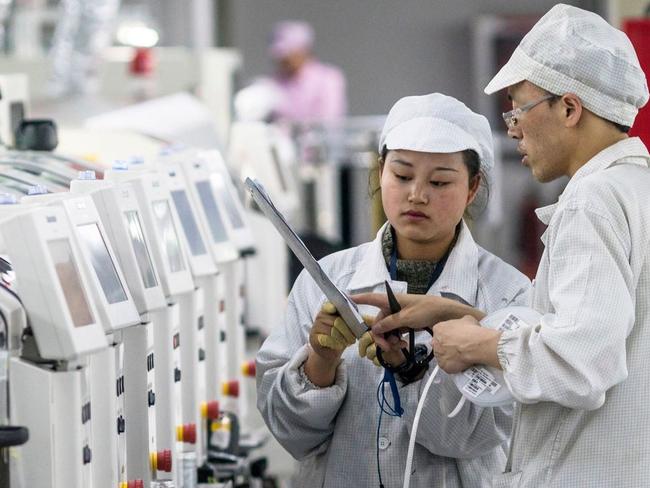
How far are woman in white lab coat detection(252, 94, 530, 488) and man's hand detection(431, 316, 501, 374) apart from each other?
207 millimetres

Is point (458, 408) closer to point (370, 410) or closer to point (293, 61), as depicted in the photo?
point (370, 410)

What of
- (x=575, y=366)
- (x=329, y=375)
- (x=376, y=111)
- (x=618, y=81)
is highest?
(x=618, y=81)

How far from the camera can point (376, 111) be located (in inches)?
583

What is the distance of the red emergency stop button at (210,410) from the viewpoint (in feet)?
14.1

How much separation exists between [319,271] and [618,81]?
662 mm

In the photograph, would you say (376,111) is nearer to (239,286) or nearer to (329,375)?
(239,286)

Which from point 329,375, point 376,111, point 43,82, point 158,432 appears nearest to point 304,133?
point 43,82

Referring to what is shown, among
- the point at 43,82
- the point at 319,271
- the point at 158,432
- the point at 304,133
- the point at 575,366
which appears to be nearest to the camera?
the point at 575,366

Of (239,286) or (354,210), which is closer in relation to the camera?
(239,286)

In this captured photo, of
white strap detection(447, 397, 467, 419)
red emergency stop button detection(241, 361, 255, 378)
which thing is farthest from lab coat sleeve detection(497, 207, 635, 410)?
red emergency stop button detection(241, 361, 255, 378)

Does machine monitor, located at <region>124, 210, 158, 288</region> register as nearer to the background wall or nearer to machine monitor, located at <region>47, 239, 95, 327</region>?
machine monitor, located at <region>47, 239, 95, 327</region>

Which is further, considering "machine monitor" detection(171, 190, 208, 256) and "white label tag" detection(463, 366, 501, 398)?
"machine monitor" detection(171, 190, 208, 256)

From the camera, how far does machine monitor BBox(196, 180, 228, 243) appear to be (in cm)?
429

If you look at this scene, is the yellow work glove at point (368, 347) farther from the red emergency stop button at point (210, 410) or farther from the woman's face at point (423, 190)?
the red emergency stop button at point (210, 410)
